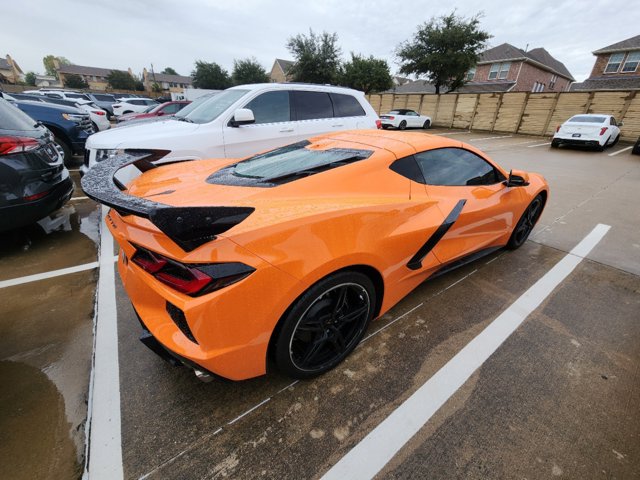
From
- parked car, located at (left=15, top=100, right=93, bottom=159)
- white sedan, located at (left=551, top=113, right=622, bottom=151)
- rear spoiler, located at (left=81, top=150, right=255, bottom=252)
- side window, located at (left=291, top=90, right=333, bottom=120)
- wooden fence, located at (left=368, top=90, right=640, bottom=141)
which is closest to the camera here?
rear spoiler, located at (left=81, top=150, right=255, bottom=252)

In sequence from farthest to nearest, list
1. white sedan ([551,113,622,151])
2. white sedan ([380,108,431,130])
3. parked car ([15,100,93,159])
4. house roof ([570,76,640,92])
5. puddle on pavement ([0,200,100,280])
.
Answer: house roof ([570,76,640,92])
white sedan ([380,108,431,130])
white sedan ([551,113,622,151])
parked car ([15,100,93,159])
puddle on pavement ([0,200,100,280])

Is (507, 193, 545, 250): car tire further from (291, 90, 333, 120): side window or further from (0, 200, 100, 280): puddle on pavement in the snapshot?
(0, 200, 100, 280): puddle on pavement

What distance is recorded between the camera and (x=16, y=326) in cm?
225

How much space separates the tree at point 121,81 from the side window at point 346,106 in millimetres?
73367

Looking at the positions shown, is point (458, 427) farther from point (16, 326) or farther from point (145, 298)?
point (16, 326)

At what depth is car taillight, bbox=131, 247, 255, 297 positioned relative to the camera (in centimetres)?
129

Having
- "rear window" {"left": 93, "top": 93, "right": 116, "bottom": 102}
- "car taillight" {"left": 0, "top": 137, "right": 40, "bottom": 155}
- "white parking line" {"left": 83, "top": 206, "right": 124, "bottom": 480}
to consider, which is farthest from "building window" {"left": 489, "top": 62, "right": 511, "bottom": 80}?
"white parking line" {"left": 83, "top": 206, "right": 124, "bottom": 480}

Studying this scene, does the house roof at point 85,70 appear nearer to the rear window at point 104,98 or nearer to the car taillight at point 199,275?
the rear window at point 104,98

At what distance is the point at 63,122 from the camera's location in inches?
251

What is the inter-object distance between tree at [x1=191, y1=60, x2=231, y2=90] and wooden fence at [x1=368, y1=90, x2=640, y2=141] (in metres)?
39.6

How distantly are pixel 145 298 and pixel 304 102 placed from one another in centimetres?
413

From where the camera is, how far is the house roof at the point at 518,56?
32.1 meters

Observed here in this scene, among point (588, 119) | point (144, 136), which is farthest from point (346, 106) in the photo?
point (588, 119)

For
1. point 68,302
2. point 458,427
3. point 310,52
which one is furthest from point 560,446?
point 310,52
